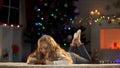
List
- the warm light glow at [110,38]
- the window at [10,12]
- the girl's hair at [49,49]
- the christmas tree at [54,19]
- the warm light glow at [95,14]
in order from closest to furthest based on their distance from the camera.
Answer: the girl's hair at [49,49] → the christmas tree at [54,19] → the window at [10,12] → the warm light glow at [95,14] → the warm light glow at [110,38]

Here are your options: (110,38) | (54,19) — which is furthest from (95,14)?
(54,19)

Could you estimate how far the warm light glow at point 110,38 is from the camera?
9922 mm

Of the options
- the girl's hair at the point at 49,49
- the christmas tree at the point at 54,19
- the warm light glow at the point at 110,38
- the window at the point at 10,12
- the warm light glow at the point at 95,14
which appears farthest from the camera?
the warm light glow at the point at 110,38

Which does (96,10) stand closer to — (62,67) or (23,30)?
(23,30)

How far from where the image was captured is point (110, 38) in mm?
10219

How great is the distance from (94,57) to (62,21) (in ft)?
4.27

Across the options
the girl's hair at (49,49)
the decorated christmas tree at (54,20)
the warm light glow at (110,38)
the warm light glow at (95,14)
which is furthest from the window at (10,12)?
the girl's hair at (49,49)

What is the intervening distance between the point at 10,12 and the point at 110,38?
9.92 feet

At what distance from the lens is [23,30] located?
9523mm

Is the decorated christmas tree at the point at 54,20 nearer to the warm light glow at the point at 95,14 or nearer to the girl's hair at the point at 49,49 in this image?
the warm light glow at the point at 95,14

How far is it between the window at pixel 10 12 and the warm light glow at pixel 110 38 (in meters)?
2.49

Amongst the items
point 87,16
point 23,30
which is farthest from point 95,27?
point 23,30

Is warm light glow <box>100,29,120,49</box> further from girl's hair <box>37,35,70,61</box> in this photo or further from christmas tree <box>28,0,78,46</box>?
girl's hair <box>37,35,70,61</box>

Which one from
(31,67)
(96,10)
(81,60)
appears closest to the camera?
(31,67)
